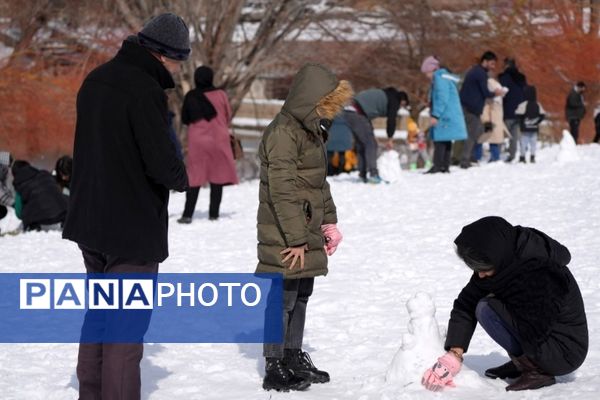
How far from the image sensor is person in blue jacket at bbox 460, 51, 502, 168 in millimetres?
14922

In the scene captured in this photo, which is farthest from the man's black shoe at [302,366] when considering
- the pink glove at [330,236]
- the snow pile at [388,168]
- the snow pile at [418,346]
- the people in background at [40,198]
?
the snow pile at [388,168]

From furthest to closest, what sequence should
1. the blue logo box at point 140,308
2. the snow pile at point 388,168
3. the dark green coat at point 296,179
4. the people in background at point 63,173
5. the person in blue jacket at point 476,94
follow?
the person in blue jacket at point 476,94, the snow pile at point 388,168, the people in background at point 63,173, the dark green coat at point 296,179, the blue logo box at point 140,308

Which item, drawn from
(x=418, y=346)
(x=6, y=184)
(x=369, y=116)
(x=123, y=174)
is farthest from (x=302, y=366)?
(x=369, y=116)

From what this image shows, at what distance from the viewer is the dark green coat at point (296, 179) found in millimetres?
4734

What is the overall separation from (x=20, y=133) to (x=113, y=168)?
72.6 ft

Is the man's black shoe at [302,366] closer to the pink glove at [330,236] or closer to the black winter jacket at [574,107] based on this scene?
the pink glove at [330,236]

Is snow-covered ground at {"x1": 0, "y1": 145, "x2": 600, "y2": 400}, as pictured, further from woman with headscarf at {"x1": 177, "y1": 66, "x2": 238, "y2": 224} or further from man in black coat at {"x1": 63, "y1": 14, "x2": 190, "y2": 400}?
man in black coat at {"x1": 63, "y1": 14, "x2": 190, "y2": 400}

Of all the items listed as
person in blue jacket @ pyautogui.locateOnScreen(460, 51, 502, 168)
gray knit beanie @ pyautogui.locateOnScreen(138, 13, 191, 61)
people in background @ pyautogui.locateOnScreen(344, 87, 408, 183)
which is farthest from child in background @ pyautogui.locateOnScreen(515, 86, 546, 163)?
gray knit beanie @ pyautogui.locateOnScreen(138, 13, 191, 61)

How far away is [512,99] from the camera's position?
16.4 meters

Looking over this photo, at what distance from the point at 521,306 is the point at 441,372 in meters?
0.44

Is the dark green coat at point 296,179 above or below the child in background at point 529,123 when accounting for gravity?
above

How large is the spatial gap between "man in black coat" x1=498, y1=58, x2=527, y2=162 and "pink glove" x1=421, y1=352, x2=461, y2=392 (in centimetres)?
1208

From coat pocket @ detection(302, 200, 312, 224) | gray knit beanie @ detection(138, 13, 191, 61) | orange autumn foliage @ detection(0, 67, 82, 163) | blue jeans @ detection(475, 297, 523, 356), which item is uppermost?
gray knit beanie @ detection(138, 13, 191, 61)

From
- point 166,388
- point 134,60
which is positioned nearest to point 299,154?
point 134,60
